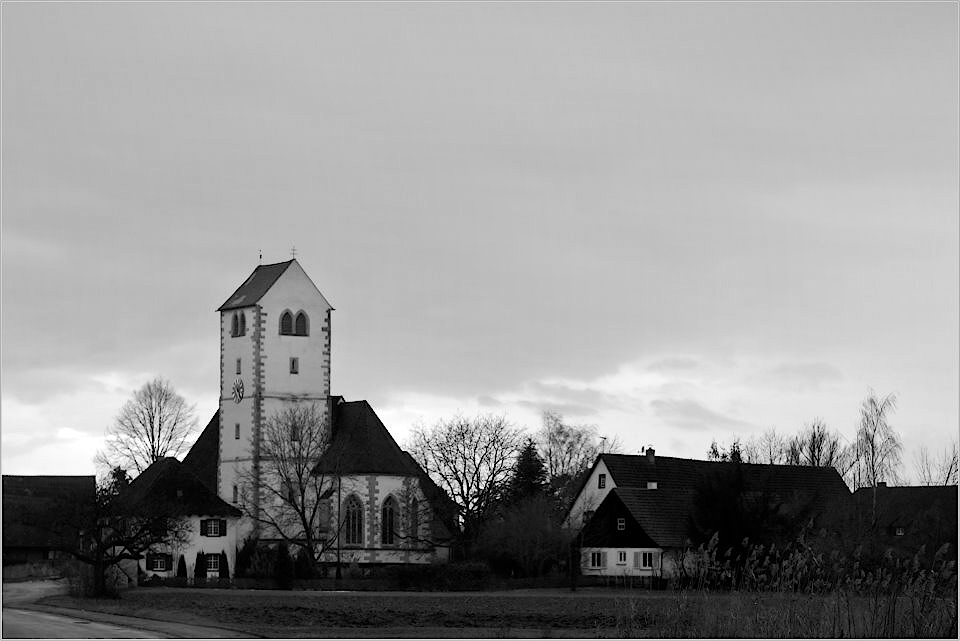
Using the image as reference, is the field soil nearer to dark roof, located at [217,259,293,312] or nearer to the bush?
the bush

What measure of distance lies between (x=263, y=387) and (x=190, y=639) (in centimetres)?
4014

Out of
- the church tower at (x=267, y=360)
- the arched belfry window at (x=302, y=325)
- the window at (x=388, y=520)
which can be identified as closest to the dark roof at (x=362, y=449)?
the church tower at (x=267, y=360)

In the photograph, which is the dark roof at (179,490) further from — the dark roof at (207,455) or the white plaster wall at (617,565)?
the white plaster wall at (617,565)

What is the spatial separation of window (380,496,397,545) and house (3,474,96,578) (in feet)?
43.1

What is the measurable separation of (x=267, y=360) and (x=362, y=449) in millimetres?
5888

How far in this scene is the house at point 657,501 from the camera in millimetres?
58844

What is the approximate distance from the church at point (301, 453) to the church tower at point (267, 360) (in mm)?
46

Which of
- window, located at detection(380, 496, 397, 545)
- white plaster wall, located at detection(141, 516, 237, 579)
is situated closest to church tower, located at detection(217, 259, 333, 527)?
white plaster wall, located at detection(141, 516, 237, 579)

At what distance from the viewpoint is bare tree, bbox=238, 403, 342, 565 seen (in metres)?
67.9

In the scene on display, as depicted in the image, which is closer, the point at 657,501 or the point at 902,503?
the point at 657,501

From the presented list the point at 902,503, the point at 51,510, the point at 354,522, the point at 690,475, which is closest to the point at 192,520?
the point at 354,522

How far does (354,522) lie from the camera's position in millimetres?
69188

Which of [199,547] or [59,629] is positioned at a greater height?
[199,547]

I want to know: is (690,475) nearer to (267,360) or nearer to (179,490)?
(267,360)
